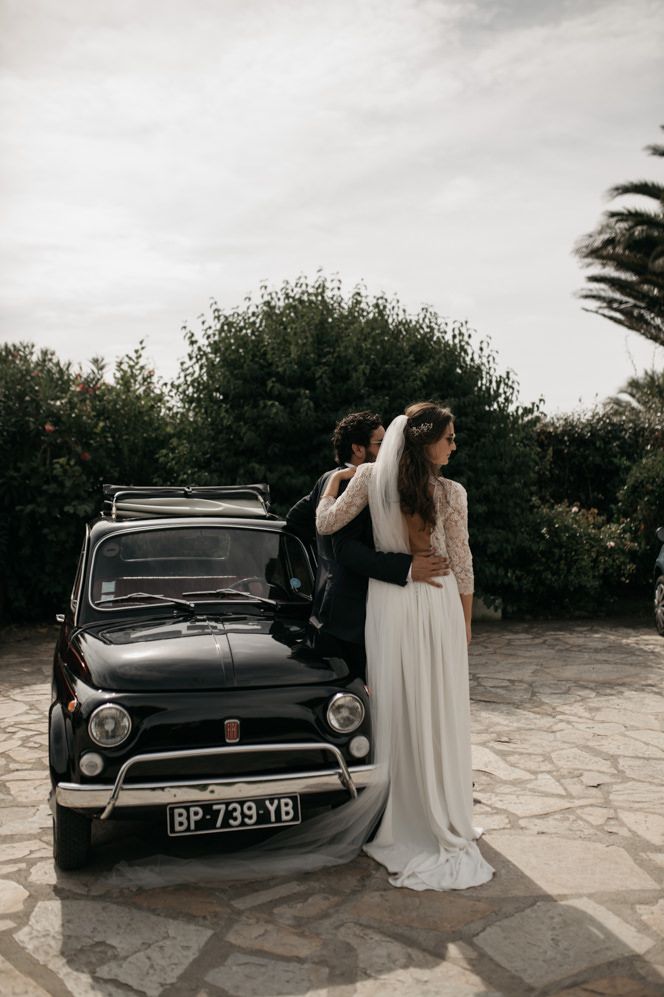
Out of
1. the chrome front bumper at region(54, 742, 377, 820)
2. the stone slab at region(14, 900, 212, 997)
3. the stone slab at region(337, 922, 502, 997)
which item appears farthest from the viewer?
the chrome front bumper at region(54, 742, 377, 820)

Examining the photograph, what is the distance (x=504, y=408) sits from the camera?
12406 millimetres

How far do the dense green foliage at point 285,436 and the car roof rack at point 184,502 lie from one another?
4032mm

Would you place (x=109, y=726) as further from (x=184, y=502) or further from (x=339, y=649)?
(x=184, y=502)

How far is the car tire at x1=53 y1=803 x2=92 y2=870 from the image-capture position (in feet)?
14.8

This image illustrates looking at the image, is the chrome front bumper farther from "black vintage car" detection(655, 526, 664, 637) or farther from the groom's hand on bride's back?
"black vintage car" detection(655, 526, 664, 637)

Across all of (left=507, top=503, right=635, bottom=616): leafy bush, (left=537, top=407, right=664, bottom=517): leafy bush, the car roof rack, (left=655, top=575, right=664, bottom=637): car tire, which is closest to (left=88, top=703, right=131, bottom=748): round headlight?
the car roof rack

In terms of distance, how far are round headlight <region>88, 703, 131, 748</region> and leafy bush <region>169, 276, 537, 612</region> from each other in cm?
718

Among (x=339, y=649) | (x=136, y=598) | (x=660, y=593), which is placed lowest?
(x=660, y=593)

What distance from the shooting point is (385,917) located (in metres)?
4.09

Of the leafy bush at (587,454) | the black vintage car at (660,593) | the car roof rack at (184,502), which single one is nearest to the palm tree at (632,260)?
the leafy bush at (587,454)

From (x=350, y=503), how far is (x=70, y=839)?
2.08m

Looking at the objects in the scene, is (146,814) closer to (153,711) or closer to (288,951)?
(153,711)

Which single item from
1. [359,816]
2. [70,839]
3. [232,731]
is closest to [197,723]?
[232,731]

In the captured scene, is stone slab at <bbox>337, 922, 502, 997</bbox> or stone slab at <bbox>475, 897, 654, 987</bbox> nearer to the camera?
stone slab at <bbox>337, 922, 502, 997</bbox>
